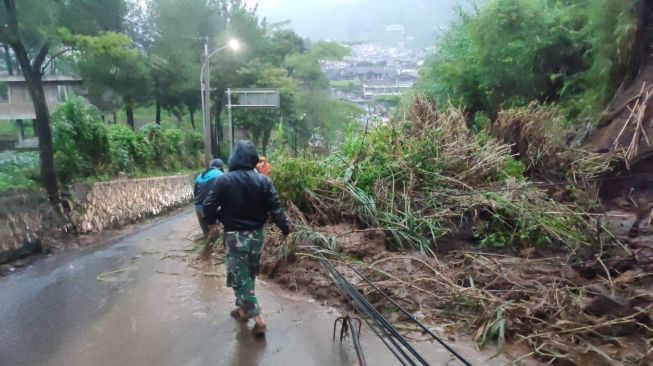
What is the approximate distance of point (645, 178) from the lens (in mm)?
6707

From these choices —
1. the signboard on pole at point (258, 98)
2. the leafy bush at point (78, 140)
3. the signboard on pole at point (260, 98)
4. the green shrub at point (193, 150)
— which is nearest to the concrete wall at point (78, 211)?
the leafy bush at point (78, 140)

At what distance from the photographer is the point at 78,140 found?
37.6 feet

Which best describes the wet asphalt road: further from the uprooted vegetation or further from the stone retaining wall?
the stone retaining wall

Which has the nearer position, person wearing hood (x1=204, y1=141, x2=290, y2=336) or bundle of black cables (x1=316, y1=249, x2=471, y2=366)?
bundle of black cables (x1=316, y1=249, x2=471, y2=366)

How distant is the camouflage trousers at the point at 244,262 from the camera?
171 inches

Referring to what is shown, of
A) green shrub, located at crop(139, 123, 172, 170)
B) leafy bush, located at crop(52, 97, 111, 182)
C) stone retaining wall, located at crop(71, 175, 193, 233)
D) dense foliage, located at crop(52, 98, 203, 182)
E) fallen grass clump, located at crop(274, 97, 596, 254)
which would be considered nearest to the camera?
fallen grass clump, located at crop(274, 97, 596, 254)

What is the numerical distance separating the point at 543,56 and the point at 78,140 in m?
12.2

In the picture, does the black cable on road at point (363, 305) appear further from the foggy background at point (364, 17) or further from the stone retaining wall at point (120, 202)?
the foggy background at point (364, 17)

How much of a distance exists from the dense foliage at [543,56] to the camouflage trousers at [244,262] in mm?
8068

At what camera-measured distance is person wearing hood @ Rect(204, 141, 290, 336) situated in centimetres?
431

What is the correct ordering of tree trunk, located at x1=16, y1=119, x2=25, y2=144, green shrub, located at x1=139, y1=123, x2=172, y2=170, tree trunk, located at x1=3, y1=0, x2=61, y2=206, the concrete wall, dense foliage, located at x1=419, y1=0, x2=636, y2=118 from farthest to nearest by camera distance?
tree trunk, located at x1=16, y1=119, x2=25, y2=144, green shrub, located at x1=139, y1=123, x2=172, y2=170, tree trunk, located at x1=3, y1=0, x2=61, y2=206, dense foliage, located at x1=419, y1=0, x2=636, y2=118, the concrete wall

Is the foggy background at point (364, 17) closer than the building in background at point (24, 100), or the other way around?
the building in background at point (24, 100)

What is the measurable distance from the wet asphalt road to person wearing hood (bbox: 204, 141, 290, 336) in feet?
1.48

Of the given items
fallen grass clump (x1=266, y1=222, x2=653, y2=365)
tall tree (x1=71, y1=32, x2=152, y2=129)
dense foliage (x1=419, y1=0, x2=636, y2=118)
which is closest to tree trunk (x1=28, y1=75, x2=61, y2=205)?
→ fallen grass clump (x1=266, y1=222, x2=653, y2=365)
